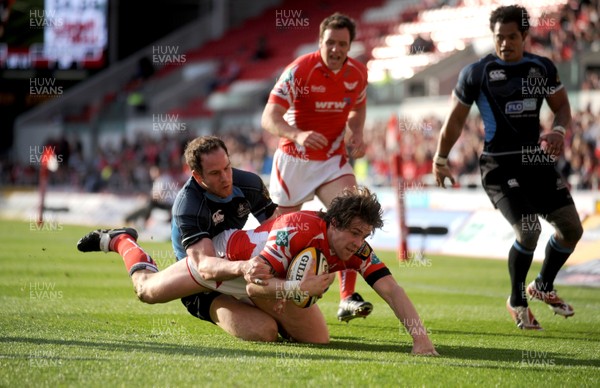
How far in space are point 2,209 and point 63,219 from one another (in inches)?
150

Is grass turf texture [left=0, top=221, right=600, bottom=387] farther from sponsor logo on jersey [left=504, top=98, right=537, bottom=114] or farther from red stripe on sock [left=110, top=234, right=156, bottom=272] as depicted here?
sponsor logo on jersey [left=504, top=98, right=537, bottom=114]

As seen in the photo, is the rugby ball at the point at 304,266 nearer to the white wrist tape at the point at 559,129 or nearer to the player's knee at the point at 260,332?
the player's knee at the point at 260,332

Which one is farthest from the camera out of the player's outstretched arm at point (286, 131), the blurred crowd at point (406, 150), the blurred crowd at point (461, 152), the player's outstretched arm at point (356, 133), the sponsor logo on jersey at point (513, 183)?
the blurred crowd at point (406, 150)

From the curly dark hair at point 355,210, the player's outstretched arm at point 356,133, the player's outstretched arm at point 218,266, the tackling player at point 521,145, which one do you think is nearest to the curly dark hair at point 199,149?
the player's outstretched arm at point 218,266

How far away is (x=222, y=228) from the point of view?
754cm

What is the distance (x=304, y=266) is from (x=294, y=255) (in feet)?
0.48

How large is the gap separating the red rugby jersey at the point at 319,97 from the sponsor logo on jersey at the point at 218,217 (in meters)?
1.86

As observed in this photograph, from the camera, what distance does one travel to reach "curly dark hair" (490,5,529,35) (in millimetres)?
8312

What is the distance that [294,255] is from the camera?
6586 millimetres

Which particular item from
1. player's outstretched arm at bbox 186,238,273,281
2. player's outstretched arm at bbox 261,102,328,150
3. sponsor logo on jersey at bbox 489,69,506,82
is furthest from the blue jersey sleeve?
player's outstretched arm at bbox 186,238,273,281

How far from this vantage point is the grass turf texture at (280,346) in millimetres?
5668

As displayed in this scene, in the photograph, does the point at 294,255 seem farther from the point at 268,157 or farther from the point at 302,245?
the point at 268,157

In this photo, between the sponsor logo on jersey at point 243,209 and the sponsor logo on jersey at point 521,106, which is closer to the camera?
the sponsor logo on jersey at point 243,209

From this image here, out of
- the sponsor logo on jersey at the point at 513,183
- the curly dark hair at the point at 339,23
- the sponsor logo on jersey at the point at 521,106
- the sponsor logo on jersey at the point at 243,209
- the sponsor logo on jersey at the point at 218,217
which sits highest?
the curly dark hair at the point at 339,23
